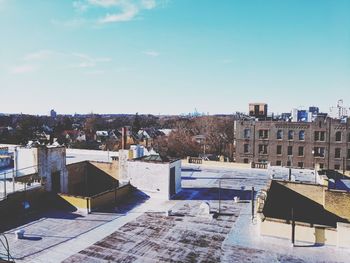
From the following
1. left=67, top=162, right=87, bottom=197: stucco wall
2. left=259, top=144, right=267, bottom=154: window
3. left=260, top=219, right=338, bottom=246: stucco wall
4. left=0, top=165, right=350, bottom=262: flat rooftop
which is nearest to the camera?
left=0, top=165, right=350, bottom=262: flat rooftop

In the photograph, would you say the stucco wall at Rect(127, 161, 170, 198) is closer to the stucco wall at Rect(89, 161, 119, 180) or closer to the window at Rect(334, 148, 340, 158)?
the stucco wall at Rect(89, 161, 119, 180)

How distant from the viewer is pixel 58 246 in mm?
15656

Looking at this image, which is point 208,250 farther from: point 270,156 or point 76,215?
point 270,156

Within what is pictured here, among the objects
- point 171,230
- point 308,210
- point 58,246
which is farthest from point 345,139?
point 58,246

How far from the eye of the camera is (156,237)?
17172mm

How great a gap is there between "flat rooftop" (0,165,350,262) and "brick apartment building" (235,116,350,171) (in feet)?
96.6

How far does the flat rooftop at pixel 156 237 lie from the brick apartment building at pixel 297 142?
29.4 metres

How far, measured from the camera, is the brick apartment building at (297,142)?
48.6 m

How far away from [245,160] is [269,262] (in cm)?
3949

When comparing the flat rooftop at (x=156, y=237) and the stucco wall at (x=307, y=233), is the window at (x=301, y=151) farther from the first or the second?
the stucco wall at (x=307, y=233)

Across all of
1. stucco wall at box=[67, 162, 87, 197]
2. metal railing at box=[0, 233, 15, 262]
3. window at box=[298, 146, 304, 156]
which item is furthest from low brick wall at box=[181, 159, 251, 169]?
metal railing at box=[0, 233, 15, 262]

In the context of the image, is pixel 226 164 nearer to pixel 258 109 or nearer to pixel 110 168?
pixel 110 168

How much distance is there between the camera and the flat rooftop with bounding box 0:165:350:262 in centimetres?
1500

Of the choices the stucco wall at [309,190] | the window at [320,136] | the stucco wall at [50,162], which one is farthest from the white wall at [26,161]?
the window at [320,136]
